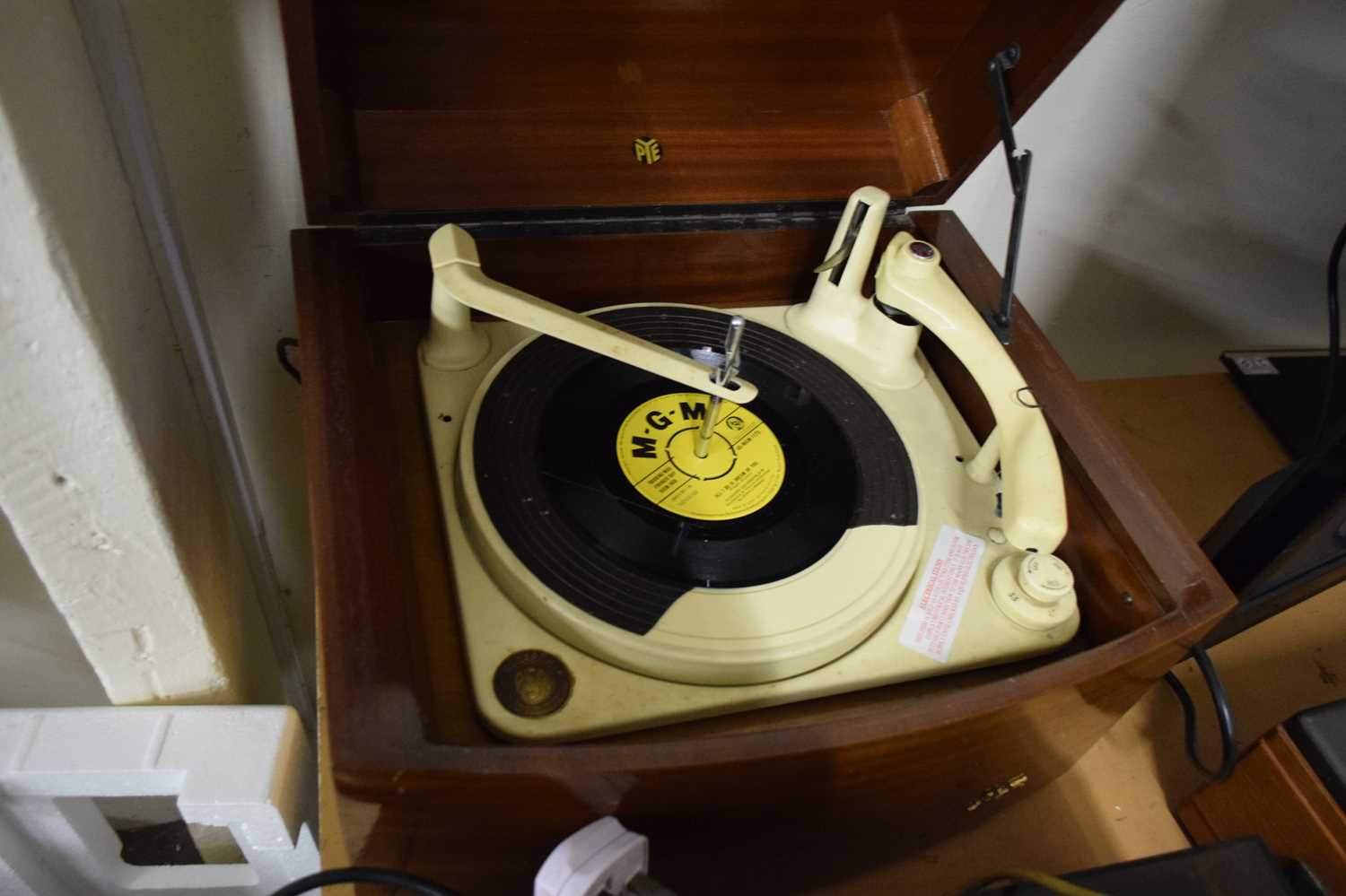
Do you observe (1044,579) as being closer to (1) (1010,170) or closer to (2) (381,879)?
(1) (1010,170)

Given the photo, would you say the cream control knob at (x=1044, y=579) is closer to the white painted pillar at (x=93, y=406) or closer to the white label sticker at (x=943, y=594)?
the white label sticker at (x=943, y=594)

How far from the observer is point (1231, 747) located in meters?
0.82

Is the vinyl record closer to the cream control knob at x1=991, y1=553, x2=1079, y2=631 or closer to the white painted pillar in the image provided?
the cream control knob at x1=991, y1=553, x2=1079, y2=631

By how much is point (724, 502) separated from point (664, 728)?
0.18m

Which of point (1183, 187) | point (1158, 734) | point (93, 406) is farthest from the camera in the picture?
point (1183, 187)

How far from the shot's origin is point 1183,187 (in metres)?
1.25

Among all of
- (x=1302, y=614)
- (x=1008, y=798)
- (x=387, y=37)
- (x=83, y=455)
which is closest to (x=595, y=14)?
(x=387, y=37)

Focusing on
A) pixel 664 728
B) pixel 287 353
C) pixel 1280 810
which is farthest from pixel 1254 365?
pixel 287 353

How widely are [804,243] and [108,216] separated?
0.58 metres

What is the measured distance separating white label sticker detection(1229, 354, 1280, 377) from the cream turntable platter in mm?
777

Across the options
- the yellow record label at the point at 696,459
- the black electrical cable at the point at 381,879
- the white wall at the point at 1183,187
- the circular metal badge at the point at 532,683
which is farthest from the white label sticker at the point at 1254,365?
the black electrical cable at the point at 381,879

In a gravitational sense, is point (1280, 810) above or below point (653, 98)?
below

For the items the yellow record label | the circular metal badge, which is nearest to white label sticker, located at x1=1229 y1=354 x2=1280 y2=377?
the yellow record label

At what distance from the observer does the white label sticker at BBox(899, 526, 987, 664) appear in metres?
0.72
